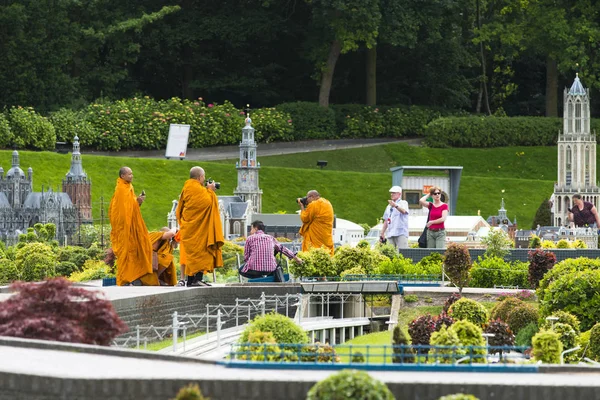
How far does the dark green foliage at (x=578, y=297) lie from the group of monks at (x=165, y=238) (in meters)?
5.38

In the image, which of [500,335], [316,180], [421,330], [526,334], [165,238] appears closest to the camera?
[500,335]

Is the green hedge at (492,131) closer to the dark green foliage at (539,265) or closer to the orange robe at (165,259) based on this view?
the dark green foliage at (539,265)

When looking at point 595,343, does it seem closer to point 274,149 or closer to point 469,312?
point 469,312

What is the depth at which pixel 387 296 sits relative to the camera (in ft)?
92.9

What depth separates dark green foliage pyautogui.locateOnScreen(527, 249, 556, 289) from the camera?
28875 mm

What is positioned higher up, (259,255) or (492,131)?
(492,131)

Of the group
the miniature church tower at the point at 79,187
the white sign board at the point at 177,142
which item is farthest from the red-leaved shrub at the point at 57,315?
the white sign board at the point at 177,142

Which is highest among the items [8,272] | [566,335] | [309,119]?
[309,119]

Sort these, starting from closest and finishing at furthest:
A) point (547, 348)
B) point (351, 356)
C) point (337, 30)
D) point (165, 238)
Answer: point (351, 356) < point (547, 348) < point (165, 238) < point (337, 30)

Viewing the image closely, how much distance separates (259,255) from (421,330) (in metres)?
5.35

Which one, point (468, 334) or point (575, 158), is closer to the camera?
point (468, 334)

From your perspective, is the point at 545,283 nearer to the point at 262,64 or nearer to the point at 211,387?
the point at 211,387

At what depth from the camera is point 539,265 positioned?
95.1 feet

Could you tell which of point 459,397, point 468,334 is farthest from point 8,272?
point 459,397
